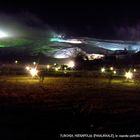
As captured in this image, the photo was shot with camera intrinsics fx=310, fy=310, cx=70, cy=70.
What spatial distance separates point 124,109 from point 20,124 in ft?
28.9

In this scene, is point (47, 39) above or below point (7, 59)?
above

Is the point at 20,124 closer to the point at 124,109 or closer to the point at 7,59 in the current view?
the point at 124,109

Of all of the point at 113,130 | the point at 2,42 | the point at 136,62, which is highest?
the point at 2,42

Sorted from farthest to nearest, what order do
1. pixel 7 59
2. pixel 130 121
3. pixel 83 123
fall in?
pixel 7 59, pixel 130 121, pixel 83 123

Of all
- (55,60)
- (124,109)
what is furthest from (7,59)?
(124,109)

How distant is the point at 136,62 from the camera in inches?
3735

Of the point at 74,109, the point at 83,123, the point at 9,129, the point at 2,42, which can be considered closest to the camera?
the point at 9,129

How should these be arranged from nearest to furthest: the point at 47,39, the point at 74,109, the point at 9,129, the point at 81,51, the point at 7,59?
1. the point at 9,129
2. the point at 74,109
3. the point at 7,59
4. the point at 81,51
5. the point at 47,39

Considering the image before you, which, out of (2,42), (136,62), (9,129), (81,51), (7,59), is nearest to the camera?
(9,129)

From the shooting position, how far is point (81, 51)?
381ft

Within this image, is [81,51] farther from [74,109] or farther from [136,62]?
[74,109]

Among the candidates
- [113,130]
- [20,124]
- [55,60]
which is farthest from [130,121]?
[55,60]

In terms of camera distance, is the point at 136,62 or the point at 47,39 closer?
the point at 136,62

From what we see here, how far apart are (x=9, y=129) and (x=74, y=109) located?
6.70 meters
